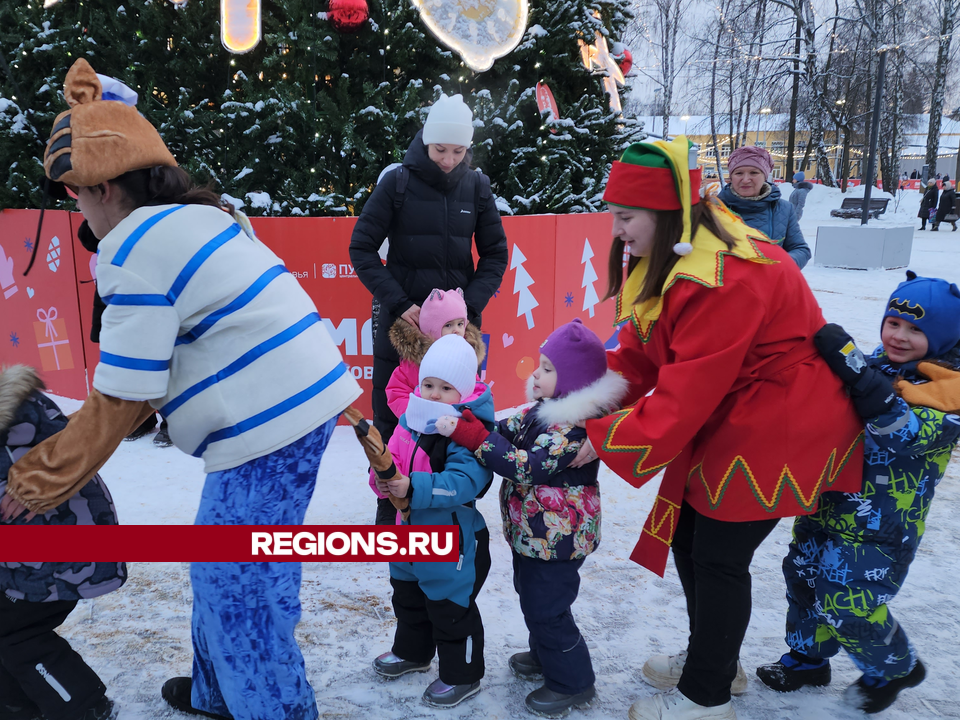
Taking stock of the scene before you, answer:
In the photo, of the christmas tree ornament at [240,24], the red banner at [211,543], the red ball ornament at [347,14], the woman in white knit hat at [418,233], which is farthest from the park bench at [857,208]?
the red banner at [211,543]

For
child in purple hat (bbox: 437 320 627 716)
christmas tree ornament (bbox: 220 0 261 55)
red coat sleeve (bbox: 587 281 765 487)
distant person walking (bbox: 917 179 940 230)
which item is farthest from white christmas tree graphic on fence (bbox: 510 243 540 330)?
distant person walking (bbox: 917 179 940 230)

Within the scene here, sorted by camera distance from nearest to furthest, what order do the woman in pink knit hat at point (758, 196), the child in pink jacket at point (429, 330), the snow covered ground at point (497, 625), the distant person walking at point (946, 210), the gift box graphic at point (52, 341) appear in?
the snow covered ground at point (497, 625)
the child in pink jacket at point (429, 330)
the woman in pink knit hat at point (758, 196)
the gift box graphic at point (52, 341)
the distant person walking at point (946, 210)

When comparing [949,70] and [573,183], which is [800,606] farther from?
[949,70]

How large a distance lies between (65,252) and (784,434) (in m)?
5.52

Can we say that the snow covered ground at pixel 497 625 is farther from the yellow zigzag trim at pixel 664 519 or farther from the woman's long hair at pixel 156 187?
the woman's long hair at pixel 156 187

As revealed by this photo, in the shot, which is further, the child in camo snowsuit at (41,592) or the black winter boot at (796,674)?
the black winter boot at (796,674)

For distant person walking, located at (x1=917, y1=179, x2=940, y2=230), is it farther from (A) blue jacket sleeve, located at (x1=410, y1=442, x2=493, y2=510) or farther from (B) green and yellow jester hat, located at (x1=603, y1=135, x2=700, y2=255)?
(A) blue jacket sleeve, located at (x1=410, y1=442, x2=493, y2=510)

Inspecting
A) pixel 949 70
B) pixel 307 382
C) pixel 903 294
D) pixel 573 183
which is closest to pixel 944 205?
pixel 949 70

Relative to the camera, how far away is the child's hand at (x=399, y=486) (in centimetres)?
218

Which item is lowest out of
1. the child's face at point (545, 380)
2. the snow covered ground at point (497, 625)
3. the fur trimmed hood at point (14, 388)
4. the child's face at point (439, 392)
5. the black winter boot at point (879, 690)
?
the snow covered ground at point (497, 625)

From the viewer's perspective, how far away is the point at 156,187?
182 cm

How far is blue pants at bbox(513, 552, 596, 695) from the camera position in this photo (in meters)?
2.41

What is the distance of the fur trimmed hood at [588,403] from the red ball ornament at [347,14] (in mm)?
4128

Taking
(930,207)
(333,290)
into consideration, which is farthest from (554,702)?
(930,207)
